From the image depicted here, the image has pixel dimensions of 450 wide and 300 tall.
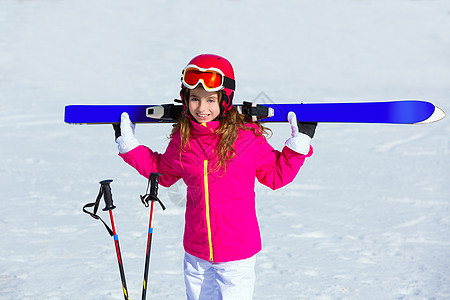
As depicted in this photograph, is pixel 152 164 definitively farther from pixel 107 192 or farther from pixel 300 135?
pixel 300 135

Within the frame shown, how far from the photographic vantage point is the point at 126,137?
3006 millimetres

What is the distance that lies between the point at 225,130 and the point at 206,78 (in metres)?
0.29

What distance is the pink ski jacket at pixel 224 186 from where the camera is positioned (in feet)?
9.03

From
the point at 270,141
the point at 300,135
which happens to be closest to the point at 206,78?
the point at 300,135

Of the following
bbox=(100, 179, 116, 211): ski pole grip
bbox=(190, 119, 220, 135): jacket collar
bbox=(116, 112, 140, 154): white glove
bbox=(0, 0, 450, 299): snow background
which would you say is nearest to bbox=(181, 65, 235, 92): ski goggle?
bbox=(190, 119, 220, 135): jacket collar

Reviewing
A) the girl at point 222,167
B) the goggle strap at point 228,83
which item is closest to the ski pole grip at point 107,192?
the girl at point 222,167

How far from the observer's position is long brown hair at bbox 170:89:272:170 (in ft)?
8.96

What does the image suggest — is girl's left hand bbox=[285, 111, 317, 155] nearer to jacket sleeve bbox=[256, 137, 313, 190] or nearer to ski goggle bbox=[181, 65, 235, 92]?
jacket sleeve bbox=[256, 137, 313, 190]

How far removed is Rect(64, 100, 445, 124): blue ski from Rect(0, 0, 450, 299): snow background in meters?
1.85

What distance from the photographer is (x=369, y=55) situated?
15859mm

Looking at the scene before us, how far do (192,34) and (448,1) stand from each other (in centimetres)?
1015

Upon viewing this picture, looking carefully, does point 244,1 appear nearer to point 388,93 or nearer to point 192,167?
point 388,93

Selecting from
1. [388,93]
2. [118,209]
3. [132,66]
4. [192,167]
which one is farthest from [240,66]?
[192,167]

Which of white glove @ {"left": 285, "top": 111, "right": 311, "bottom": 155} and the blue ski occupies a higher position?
the blue ski
